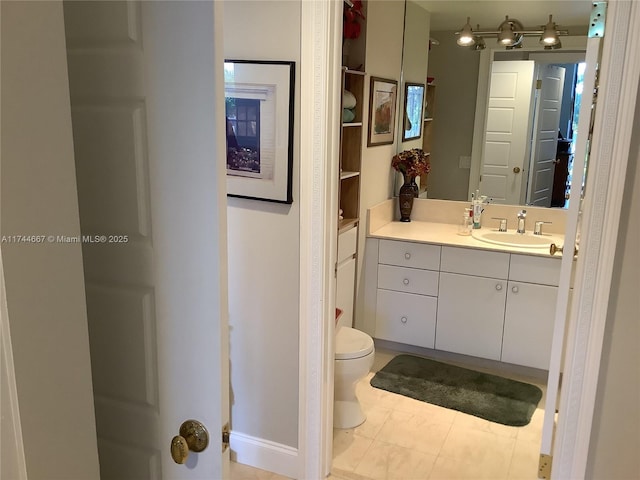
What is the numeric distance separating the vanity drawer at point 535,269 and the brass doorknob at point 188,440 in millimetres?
2600

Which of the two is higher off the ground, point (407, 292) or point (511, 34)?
point (511, 34)

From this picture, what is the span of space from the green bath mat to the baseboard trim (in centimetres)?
101

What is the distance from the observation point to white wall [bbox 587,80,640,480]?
67.2 inches

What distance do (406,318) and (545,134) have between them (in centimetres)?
150

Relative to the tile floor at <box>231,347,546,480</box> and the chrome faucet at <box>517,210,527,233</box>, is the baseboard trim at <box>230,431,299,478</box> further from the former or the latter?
the chrome faucet at <box>517,210,527,233</box>

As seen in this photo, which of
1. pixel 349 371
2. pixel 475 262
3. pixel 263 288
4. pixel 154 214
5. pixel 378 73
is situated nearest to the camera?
pixel 154 214

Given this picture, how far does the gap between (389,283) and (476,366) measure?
79cm

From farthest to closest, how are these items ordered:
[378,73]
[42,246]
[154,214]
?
1. [378,73]
2. [154,214]
3. [42,246]

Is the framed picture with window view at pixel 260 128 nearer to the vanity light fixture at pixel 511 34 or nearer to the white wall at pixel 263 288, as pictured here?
the white wall at pixel 263 288

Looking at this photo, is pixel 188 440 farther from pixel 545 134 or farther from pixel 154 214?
pixel 545 134

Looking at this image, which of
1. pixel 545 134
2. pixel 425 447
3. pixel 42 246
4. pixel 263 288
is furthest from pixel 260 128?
pixel 545 134

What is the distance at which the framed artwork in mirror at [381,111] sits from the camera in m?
3.47

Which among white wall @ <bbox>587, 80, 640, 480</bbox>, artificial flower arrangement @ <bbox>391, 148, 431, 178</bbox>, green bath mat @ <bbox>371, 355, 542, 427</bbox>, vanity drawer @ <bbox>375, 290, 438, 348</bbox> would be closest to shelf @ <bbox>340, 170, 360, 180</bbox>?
artificial flower arrangement @ <bbox>391, 148, 431, 178</bbox>

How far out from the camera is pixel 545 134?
3596mm
